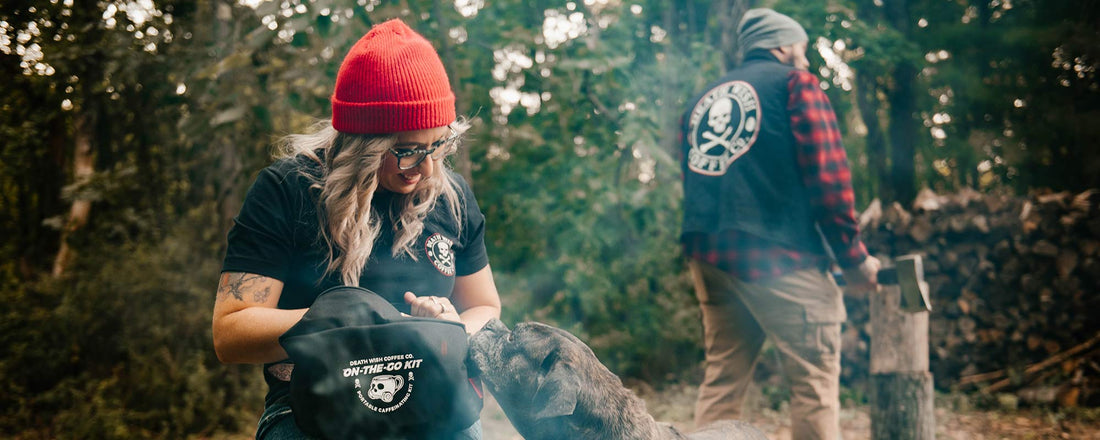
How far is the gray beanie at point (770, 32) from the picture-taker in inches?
152

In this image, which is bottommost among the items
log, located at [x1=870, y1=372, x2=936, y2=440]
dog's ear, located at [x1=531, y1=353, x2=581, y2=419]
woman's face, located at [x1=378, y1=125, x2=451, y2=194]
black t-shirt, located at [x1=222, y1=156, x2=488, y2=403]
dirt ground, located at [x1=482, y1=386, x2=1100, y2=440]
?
dirt ground, located at [x1=482, y1=386, x2=1100, y2=440]

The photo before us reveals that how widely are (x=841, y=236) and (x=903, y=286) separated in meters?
0.60

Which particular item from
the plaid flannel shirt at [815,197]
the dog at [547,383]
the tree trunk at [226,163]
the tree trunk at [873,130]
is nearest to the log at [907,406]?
the plaid flannel shirt at [815,197]

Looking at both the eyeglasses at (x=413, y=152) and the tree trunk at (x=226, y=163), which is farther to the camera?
the tree trunk at (x=226, y=163)

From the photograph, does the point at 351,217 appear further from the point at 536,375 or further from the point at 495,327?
the point at 536,375


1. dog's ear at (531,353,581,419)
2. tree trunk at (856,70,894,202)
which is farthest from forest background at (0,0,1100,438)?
tree trunk at (856,70,894,202)

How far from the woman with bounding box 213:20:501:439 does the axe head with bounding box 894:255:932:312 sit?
8.44 feet

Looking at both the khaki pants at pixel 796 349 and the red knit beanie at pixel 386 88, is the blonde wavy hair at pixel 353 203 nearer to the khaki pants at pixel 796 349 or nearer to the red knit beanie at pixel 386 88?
the red knit beanie at pixel 386 88

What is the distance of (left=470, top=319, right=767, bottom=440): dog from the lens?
2.12 meters

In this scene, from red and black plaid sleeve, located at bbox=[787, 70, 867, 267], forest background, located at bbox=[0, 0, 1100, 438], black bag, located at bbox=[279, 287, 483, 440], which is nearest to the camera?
black bag, located at bbox=[279, 287, 483, 440]

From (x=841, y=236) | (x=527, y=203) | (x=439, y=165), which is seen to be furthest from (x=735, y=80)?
(x=527, y=203)

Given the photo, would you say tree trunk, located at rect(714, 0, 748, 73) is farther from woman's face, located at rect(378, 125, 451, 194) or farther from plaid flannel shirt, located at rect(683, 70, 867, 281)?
woman's face, located at rect(378, 125, 451, 194)

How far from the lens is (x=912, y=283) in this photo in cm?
365

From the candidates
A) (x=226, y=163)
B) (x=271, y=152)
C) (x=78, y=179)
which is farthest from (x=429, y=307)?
(x=78, y=179)
